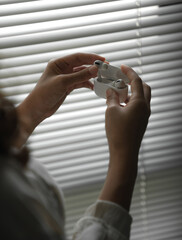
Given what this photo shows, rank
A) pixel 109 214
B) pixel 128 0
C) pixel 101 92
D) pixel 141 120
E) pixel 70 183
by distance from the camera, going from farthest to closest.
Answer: pixel 70 183 < pixel 128 0 < pixel 101 92 < pixel 141 120 < pixel 109 214

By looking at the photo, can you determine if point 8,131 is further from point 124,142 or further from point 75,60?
point 75,60

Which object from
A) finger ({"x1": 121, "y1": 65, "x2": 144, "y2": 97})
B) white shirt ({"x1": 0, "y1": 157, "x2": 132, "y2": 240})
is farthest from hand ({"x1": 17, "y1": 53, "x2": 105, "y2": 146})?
white shirt ({"x1": 0, "y1": 157, "x2": 132, "y2": 240})

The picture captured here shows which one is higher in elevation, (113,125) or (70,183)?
(113,125)

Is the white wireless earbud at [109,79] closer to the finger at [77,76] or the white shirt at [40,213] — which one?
the finger at [77,76]

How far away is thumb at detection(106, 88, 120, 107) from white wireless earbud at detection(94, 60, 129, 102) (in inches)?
0.5

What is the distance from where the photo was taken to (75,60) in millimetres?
902

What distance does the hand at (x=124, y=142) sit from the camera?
2.06ft

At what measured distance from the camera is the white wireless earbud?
79cm

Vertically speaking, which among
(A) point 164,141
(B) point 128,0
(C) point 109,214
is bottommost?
(A) point 164,141

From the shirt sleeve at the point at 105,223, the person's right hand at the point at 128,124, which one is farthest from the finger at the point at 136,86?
Result: the shirt sleeve at the point at 105,223

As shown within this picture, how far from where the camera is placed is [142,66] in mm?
1075

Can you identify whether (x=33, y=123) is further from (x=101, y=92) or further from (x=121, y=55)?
(x=121, y=55)

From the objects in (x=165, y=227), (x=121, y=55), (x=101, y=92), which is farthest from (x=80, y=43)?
(x=165, y=227)

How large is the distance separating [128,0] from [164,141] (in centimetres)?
56
